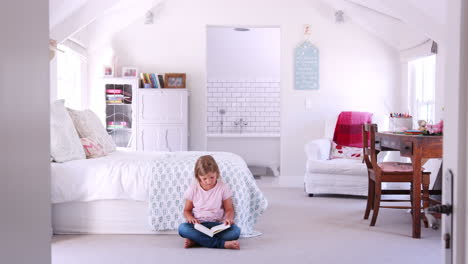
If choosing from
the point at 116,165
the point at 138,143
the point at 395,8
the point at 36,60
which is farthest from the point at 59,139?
the point at 395,8

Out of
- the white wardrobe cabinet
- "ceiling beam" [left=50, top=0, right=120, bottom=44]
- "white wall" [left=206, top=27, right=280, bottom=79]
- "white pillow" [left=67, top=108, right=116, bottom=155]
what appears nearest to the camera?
"white pillow" [left=67, top=108, right=116, bottom=155]

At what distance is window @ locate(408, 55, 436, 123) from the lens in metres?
5.88

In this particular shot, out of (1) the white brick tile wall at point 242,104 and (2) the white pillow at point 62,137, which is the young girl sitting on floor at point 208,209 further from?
(1) the white brick tile wall at point 242,104

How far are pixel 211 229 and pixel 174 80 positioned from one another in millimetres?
3542

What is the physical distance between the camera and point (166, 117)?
659cm

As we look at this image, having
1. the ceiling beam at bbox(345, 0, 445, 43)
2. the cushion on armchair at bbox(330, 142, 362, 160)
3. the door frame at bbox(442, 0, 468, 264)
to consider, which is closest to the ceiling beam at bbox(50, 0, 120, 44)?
the ceiling beam at bbox(345, 0, 445, 43)

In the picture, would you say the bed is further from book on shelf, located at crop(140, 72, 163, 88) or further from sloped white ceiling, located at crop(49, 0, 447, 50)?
book on shelf, located at crop(140, 72, 163, 88)

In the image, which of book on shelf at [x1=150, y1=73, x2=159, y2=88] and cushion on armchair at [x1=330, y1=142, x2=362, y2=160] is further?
book on shelf at [x1=150, y1=73, x2=159, y2=88]

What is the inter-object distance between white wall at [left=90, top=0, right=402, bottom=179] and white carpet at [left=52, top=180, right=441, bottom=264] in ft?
7.46

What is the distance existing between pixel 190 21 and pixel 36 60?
6.04 metres

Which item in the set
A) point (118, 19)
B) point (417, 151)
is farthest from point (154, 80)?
point (417, 151)

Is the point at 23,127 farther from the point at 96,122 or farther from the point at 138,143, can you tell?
the point at 138,143

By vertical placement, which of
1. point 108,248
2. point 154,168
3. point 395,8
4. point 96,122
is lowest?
point 108,248

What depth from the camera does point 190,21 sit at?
273 inches
